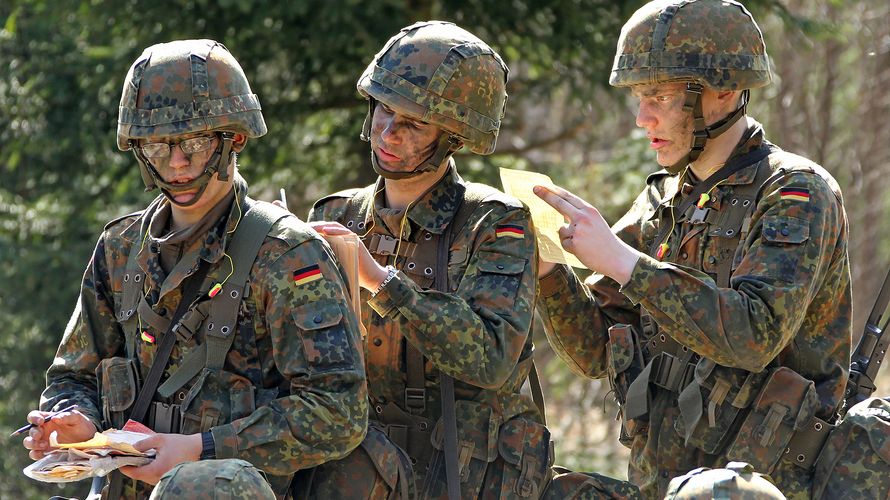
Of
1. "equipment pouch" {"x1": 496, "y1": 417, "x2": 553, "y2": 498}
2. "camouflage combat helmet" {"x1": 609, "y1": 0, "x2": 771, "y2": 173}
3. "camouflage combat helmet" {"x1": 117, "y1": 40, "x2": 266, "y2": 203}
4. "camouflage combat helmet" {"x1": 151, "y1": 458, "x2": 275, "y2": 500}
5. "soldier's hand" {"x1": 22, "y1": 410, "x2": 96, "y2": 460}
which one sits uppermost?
"camouflage combat helmet" {"x1": 609, "y1": 0, "x2": 771, "y2": 173}

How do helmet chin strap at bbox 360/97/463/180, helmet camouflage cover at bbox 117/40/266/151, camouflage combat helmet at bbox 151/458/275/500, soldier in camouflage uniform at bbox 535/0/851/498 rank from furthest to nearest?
helmet chin strap at bbox 360/97/463/180, soldier in camouflage uniform at bbox 535/0/851/498, helmet camouflage cover at bbox 117/40/266/151, camouflage combat helmet at bbox 151/458/275/500

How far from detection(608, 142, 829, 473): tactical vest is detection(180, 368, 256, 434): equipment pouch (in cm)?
167

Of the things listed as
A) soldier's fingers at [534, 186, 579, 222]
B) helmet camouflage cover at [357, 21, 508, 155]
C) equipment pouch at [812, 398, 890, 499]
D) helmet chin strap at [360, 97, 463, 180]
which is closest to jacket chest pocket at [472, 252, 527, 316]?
soldier's fingers at [534, 186, 579, 222]

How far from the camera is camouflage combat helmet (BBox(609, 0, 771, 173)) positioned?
207 inches

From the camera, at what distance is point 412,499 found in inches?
191

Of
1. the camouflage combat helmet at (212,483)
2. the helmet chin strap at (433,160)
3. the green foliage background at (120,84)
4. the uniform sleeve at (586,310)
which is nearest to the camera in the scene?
the camouflage combat helmet at (212,483)

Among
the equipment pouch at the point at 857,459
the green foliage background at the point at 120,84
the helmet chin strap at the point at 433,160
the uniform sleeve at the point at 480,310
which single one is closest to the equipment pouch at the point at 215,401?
the uniform sleeve at the point at 480,310

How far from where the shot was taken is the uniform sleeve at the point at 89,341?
4793mm

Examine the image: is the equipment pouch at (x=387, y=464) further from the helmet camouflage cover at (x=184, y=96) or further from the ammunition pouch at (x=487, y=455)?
the helmet camouflage cover at (x=184, y=96)

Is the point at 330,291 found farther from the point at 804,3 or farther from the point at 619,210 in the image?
the point at 804,3

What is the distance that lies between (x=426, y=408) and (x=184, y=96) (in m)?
1.44

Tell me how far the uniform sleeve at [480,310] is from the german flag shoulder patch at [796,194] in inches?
37.8

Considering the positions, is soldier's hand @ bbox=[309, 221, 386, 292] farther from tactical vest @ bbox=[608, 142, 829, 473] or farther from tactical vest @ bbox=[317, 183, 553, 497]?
tactical vest @ bbox=[608, 142, 829, 473]

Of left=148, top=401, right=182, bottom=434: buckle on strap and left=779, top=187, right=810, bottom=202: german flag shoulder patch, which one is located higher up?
left=779, top=187, right=810, bottom=202: german flag shoulder patch
